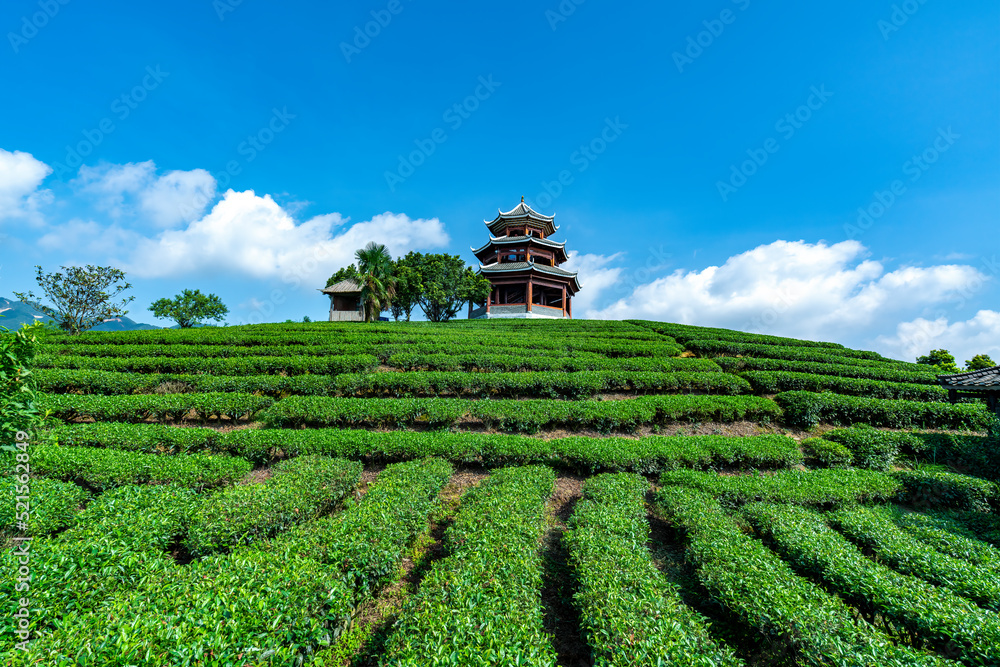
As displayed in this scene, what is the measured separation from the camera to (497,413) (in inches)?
424

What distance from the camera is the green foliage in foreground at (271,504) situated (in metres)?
5.00

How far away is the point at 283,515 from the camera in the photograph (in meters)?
5.72

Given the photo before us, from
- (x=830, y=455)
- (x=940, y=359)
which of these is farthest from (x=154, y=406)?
(x=940, y=359)

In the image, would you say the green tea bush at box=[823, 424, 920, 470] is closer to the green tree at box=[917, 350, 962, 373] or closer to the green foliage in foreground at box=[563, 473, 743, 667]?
the green foliage in foreground at box=[563, 473, 743, 667]

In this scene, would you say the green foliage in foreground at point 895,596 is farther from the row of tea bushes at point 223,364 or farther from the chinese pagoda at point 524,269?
the chinese pagoda at point 524,269

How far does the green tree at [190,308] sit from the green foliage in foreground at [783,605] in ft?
180

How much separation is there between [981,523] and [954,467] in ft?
14.2

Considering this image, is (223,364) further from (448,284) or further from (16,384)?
(448,284)

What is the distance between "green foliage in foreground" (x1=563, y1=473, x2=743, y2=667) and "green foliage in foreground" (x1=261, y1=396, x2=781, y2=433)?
5.05 m

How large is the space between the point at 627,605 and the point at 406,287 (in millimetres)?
29593

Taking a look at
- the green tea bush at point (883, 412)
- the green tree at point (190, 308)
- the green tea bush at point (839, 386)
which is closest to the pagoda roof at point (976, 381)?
the green tea bush at point (883, 412)

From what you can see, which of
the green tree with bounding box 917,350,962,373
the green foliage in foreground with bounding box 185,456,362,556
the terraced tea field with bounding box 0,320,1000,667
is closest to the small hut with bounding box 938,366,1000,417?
the terraced tea field with bounding box 0,320,1000,667

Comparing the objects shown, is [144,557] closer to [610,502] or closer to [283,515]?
[283,515]

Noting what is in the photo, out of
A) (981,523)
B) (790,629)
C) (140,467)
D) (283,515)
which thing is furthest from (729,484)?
(140,467)
